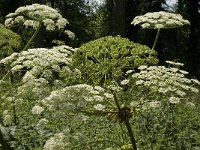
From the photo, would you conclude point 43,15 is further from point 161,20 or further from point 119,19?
point 119,19

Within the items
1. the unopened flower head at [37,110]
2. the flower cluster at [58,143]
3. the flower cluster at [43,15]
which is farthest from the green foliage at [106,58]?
the flower cluster at [43,15]

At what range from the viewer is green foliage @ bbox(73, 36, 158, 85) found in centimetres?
471

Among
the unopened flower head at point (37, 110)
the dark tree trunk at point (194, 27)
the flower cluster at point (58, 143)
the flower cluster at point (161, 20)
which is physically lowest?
the dark tree trunk at point (194, 27)

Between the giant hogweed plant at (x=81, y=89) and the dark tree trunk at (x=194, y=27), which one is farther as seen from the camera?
the dark tree trunk at (x=194, y=27)

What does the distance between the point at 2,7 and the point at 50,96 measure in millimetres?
44366

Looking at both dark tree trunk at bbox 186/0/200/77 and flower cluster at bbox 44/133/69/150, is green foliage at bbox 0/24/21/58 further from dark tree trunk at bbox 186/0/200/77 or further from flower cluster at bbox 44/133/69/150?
dark tree trunk at bbox 186/0/200/77

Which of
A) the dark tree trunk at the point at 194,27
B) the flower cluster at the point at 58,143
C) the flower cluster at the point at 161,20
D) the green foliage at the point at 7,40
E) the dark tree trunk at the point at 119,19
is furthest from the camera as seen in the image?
the dark tree trunk at the point at 194,27

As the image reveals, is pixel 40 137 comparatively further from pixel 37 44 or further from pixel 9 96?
pixel 37 44

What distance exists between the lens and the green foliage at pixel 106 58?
15.5 feet

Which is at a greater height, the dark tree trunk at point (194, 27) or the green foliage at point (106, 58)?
the green foliage at point (106, 58)

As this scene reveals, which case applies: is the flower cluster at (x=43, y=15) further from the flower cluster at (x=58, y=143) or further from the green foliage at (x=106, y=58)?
the flower cluster at (x=58, y=143)

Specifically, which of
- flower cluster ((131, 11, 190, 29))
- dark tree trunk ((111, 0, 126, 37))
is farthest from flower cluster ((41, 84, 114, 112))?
dark tree trunk ((111, 0, 126, 37))

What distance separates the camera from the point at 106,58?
474 cm

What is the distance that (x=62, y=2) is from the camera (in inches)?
2249
